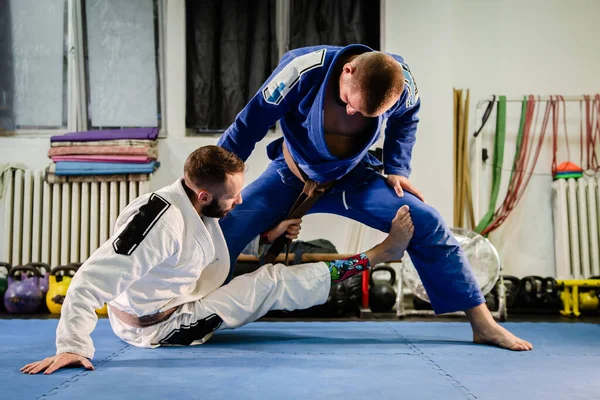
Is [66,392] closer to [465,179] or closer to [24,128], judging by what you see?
[465,179]

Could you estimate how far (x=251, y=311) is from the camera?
7.45ft

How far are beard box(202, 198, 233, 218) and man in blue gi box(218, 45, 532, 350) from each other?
296 millimetres

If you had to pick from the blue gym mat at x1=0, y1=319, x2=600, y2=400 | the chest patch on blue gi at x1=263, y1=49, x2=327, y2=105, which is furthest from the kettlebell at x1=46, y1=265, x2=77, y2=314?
the chest patch on blue gi at x1=263, y1=49, x2=327, y2=105

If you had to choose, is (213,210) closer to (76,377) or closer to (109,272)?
(109,272)

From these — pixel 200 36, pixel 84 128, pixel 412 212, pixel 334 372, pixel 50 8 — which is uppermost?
pixel 50 8

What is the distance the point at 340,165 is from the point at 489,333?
0.94 m

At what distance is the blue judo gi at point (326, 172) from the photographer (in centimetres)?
221

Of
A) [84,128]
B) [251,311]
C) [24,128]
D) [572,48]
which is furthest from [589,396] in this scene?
[24,128]

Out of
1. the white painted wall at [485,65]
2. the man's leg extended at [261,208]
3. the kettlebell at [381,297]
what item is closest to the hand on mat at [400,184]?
the man's leg extended at [261,208]

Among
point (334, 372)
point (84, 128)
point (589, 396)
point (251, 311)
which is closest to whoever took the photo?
point (589, 396)

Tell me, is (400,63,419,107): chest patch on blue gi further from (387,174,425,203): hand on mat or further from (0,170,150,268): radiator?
(0,170,150,268): radiator

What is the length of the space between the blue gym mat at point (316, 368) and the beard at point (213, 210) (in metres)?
0.53

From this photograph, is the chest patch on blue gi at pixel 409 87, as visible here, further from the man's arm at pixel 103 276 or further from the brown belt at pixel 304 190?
the man's arm at pixel 103 276

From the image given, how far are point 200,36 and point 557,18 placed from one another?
3252mm
